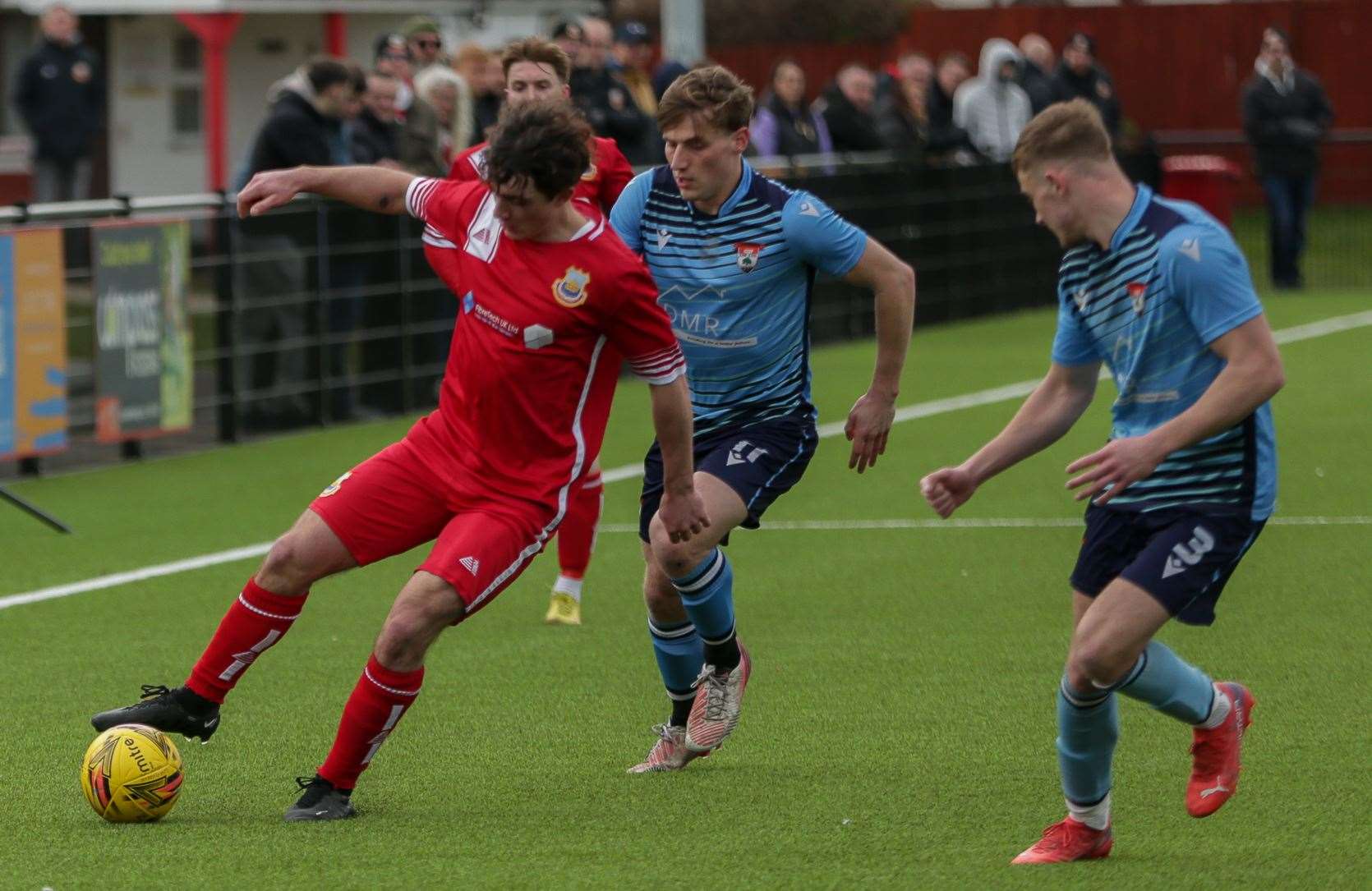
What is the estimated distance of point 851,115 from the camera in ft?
66.6

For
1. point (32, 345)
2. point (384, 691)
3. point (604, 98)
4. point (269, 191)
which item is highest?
point (269, 191)

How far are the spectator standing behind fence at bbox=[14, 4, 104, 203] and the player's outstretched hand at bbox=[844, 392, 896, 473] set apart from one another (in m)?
15.3

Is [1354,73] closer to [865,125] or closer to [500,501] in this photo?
[865,125]

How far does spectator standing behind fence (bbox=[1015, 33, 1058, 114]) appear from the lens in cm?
2325

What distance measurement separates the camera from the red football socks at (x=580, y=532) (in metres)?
9.00

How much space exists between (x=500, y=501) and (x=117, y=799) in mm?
1266

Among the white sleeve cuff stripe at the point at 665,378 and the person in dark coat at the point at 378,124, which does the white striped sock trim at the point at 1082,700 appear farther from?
the person in dark coat at the point at 378,124

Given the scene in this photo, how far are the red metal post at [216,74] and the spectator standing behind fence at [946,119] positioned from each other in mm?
8039

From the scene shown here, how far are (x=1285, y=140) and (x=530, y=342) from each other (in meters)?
18.7

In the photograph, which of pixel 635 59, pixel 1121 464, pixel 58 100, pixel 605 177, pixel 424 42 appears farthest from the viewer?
pixel 58 100

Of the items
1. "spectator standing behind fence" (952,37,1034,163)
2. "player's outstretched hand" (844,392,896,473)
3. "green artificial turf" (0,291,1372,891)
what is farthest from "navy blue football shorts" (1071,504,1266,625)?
"spectator standing behind fence" (952,37,1034,163)

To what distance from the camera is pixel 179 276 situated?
13.6 metres

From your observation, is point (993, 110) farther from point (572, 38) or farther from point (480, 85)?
point (480, 85)

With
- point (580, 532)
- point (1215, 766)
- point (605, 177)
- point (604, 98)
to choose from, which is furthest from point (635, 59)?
point (1215, 766)
